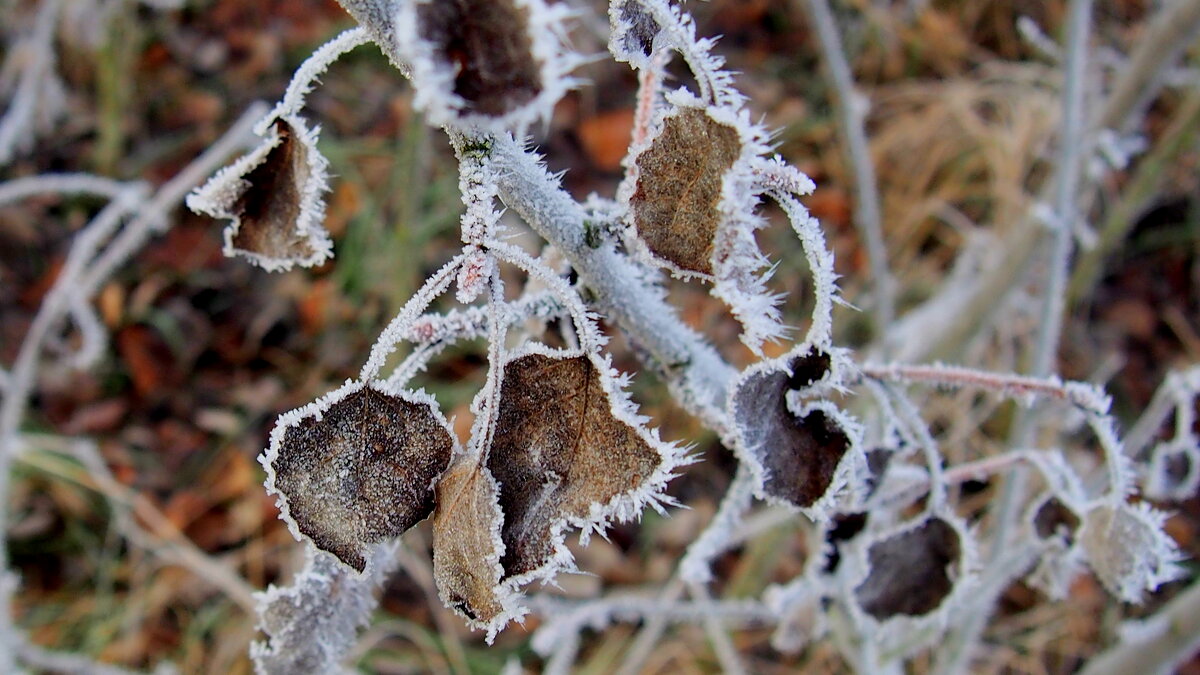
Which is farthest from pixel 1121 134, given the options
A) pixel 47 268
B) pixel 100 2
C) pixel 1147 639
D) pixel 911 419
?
pixel 47 268

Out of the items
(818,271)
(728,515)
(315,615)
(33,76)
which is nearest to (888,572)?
(728,515)

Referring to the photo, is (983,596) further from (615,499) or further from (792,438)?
(615,499)

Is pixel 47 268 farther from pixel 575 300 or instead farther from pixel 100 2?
pixel 575 300

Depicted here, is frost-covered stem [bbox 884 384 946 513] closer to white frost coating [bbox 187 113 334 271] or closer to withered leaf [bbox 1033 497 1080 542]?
withered leaf [bbox 1033 497 1080 542]

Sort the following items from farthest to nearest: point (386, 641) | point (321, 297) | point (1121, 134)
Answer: point (321, 297), point (386, 641), point (1121, 134)

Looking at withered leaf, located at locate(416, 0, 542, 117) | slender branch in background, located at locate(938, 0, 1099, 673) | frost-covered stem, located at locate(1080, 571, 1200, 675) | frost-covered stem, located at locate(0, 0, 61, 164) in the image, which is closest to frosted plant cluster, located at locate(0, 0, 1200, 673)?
withered leaf, located at locate(416, 0, 542, 117)

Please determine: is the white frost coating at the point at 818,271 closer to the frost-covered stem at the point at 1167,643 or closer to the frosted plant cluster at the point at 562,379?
the frosted plant cluster at the point at 562,379
